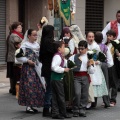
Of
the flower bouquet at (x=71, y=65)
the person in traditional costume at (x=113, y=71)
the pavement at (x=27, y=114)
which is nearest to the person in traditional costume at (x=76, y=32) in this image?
the person in traditional costume at (x=113, y=71)

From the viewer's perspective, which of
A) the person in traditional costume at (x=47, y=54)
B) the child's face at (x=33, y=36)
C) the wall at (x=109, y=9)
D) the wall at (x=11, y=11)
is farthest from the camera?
the wall at (x=109, y=9)

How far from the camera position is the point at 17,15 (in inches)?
859

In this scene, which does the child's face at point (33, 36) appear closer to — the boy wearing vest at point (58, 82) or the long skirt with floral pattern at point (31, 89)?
the long skirt with floral pattern at point (31, 89)

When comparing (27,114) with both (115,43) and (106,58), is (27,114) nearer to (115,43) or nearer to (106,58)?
(106,58)

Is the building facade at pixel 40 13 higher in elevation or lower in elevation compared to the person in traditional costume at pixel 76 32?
higher

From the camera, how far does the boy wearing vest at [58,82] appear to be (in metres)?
10.3

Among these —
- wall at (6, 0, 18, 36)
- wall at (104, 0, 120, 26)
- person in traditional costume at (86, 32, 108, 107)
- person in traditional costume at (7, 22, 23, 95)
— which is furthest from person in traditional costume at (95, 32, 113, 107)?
wall at (104, 0, 120, 26)

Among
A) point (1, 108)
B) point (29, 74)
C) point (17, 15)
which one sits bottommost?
point (1, 108)

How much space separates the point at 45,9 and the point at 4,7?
1875 millimetres

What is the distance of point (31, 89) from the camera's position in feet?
35.9

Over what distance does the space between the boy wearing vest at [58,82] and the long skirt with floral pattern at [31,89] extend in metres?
0.59

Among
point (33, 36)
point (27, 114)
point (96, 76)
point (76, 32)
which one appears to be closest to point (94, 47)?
point (96, 76)

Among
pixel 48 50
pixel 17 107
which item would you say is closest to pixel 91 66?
pixel 48 50

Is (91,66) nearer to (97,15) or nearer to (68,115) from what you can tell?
(68,115)
